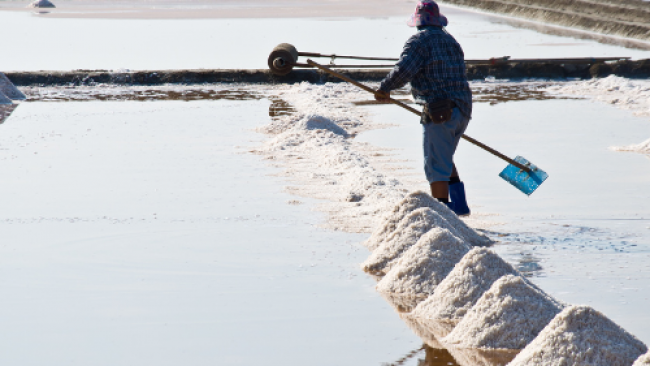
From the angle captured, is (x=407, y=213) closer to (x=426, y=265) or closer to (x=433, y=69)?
(x=426, y=265)

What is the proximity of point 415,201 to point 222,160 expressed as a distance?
107 inches

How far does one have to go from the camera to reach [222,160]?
21.7 ft

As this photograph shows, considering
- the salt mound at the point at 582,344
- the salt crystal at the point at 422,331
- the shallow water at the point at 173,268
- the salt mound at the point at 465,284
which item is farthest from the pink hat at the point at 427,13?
the salt mound at the point at 582,344

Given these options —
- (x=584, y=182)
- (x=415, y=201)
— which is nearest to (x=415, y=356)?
(x=415, y=201)

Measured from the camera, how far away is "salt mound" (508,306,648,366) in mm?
2557

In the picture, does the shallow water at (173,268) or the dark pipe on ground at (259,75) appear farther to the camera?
the dark pipe on ground at (259,75)

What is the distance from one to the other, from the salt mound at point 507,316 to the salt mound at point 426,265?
52cm

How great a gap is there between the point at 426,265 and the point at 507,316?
26.9 inches

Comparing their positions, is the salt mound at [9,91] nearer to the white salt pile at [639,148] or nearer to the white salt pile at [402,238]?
the white salt pile at [639,148]

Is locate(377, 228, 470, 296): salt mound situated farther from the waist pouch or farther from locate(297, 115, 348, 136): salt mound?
locate(297, 115, 348, 136): salt mound

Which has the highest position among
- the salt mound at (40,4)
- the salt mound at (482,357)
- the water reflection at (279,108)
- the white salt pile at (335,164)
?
the salt mound at (482,357)

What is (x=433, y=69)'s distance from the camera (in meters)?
4.77

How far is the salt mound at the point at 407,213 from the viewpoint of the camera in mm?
4211

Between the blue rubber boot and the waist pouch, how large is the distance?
464 mm
